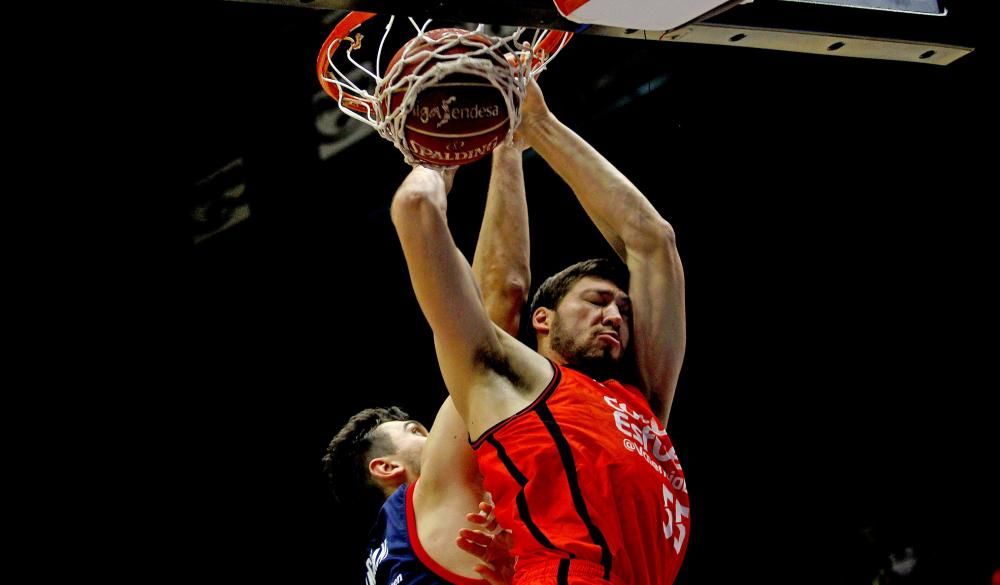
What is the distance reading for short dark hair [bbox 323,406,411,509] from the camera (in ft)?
11.2

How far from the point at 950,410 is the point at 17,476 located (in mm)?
4677

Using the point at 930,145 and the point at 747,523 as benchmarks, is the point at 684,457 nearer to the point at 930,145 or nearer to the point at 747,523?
the point at 747,523

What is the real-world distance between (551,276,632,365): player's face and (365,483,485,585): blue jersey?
25.5 inches

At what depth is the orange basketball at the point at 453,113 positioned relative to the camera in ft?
6.98

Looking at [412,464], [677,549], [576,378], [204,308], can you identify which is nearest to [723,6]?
[576,378]

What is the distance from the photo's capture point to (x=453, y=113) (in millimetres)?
2131

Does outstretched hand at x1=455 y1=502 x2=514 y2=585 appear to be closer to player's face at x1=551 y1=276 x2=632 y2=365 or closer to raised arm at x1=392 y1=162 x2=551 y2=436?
raised arm at x1=392 y1=162 x2=551 y2=436

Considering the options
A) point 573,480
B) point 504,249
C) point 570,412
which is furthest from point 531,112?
point 573,480

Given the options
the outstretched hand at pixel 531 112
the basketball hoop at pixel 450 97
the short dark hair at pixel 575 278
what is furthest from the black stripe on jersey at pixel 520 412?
the outstretched hand at pixel 531 112

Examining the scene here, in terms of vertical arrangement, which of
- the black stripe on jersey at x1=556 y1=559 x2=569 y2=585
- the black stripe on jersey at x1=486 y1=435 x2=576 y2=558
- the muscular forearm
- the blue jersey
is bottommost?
the blue jersey

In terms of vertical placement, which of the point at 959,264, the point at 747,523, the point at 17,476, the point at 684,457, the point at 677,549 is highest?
the point at 17,476

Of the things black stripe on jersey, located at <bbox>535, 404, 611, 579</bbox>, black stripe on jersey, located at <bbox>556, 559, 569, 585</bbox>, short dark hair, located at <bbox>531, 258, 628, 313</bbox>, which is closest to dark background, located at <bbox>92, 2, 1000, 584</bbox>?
short dark hair, located at <bbox>531, 258, 628, 313</bbox>

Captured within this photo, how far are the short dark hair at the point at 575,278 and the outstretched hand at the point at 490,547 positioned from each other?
2.00 ft

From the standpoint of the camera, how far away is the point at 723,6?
87.2 inches
